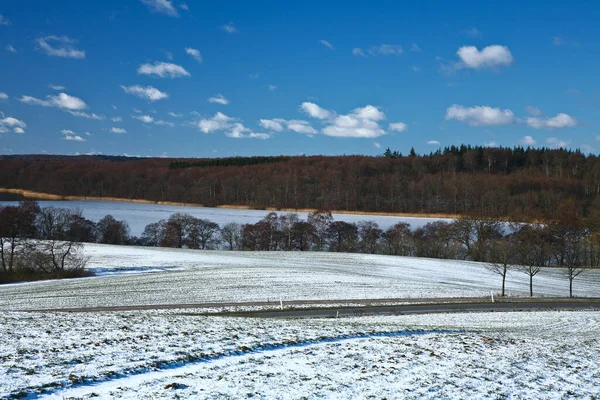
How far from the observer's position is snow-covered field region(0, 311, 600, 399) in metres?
11.2

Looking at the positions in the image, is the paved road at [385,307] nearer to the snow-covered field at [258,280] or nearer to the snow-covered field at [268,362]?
the snow-covered field at [258,280]

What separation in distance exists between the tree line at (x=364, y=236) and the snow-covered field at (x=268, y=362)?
55.4 metres

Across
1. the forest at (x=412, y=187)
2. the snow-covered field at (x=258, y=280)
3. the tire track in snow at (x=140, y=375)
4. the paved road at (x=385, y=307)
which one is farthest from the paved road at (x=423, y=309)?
the forest at (x=412, y=187)

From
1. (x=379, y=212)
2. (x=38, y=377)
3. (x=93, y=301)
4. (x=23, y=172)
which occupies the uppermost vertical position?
(x=23, y=172)

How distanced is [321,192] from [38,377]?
159951 mm

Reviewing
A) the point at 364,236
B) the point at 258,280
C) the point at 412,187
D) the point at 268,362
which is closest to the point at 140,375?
the point at 268,362

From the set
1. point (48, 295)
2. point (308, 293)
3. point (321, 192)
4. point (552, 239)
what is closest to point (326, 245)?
point (552, 239)

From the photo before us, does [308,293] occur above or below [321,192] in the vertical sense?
below

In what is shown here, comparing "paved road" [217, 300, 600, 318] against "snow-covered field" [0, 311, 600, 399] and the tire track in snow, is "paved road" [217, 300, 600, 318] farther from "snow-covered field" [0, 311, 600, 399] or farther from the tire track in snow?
the tire track in snow

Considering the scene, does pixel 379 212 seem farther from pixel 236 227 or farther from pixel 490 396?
pixel 490 396

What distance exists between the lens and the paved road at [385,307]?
→ 111 ft

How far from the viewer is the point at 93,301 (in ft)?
128

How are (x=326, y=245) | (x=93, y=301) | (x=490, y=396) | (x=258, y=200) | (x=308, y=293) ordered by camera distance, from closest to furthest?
(x=490, y=396) < (x=93, y=301) < (x=308, y=293) < (x=326, y=245) < (x=258, y=200)

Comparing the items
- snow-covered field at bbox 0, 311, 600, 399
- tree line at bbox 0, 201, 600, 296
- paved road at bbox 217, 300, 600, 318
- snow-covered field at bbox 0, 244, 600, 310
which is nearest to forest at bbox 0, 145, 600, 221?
tree line at bbox 0, 201, 600, 296
